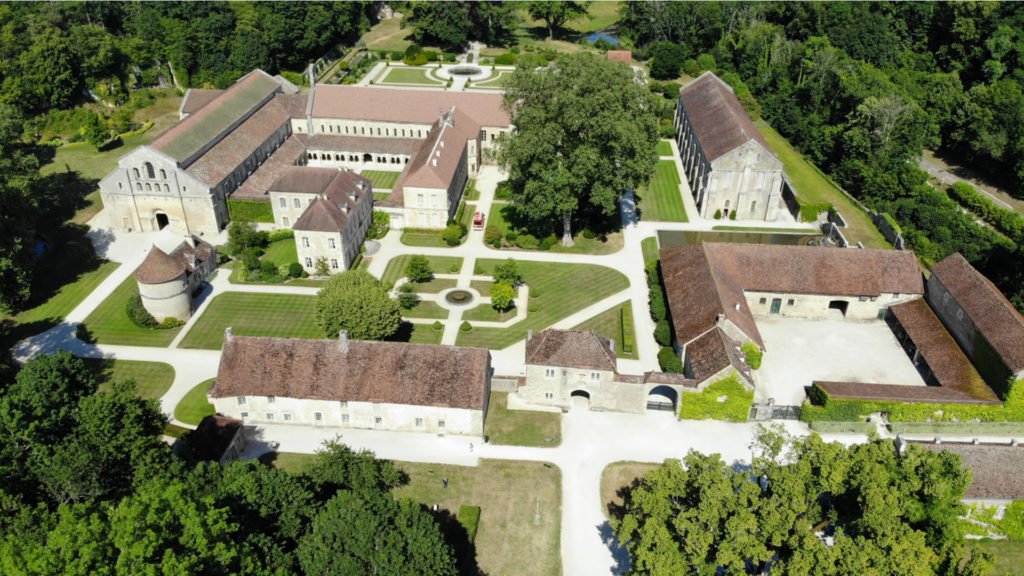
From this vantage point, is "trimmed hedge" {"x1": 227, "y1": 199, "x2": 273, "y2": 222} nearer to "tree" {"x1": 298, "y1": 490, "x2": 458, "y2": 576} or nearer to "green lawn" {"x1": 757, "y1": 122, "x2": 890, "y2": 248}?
"tree" {"x1": 298, "y1": 490, "x2": 458, "y2": 576}

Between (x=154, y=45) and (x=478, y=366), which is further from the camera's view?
(x=154, y=45)

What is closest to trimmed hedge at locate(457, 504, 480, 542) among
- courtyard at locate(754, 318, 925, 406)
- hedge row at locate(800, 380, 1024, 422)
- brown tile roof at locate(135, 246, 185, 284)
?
courtyard at locate(754, 318, 925, 406)

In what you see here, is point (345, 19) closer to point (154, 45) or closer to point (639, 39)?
point (154, 45)

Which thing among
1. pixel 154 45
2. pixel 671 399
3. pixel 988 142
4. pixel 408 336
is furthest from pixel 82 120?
pixel 988 142

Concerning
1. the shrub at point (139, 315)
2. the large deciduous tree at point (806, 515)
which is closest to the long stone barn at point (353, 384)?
the shrub at point (139, 315)

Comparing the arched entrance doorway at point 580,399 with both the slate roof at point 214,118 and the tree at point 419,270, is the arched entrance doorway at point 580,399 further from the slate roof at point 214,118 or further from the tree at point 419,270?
the slate roof at point 214,118

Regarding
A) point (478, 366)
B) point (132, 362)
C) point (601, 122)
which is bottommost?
point (132, 362)

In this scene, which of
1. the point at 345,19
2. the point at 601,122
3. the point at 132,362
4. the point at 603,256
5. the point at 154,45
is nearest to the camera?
the point at 132,362
